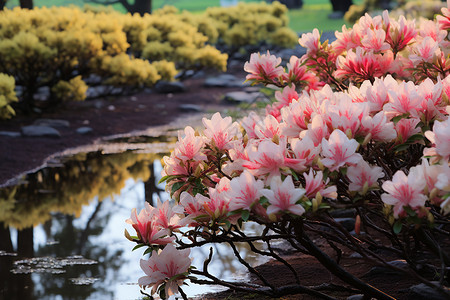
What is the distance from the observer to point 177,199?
2.56 meters

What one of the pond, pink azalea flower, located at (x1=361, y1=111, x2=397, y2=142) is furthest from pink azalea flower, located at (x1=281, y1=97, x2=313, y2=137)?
the pond

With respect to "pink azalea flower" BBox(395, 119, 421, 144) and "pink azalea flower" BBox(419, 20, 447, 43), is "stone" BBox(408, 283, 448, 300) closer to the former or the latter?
"pink azalea flower" BBox(395, 119, 421, 144)

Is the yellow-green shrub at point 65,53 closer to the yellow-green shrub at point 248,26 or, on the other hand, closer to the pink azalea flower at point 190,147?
the yellow-green shrub at point 248,26

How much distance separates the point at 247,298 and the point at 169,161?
4.73 feet

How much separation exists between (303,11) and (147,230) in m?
36.0

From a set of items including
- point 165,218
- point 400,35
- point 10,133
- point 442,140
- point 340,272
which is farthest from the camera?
point 10,133

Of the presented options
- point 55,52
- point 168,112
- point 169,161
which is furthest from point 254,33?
point 169,161

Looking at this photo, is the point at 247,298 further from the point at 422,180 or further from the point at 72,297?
the point at 422,180

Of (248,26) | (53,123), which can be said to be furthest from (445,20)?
(248,26)

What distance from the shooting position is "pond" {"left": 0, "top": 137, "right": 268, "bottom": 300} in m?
4.42

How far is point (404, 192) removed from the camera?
6.29ft

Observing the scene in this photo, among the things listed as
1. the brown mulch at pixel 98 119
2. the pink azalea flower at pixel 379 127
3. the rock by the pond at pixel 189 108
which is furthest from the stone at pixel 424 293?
the rock by the pond at pixel 189 108

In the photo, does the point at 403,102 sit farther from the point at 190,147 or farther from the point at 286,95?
the point at 286,95

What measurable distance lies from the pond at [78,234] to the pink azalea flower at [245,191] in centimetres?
223
